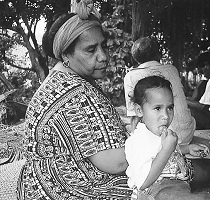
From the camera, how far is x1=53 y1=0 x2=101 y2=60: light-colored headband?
5.81 ft

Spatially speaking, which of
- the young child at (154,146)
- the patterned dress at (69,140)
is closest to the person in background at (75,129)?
the patterned dress at (69,140)

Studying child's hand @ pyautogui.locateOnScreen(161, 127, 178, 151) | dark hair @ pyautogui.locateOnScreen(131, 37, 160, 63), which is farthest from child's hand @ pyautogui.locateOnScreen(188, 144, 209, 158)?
dark hair @ pyautogui.locateOnScreen(131, 37, 160, 63)

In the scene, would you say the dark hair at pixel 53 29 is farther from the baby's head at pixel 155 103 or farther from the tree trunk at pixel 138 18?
the tree trunk at pixel 138 18

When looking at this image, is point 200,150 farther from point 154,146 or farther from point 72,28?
point 72,28

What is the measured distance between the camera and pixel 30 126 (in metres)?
1.75

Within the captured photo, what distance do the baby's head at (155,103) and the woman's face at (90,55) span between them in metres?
0.35

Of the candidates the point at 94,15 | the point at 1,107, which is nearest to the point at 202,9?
the point at 1,107

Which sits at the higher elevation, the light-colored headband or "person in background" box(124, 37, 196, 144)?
the light-colored headband

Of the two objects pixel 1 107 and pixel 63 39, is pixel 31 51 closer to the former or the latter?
pixel 1 107

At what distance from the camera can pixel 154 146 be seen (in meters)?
1.51

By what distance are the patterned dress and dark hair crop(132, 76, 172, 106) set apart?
19cm

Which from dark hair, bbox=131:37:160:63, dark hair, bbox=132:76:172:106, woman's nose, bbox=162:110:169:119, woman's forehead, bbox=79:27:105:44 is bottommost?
woman's nose, bbox=162:110:169:119

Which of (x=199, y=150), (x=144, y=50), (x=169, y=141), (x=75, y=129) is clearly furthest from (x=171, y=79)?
(x=169, y=141)

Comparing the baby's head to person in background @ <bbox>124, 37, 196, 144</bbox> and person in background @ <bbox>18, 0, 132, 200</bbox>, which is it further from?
person in background @ <bbox>124, 37, 196, 144</bbox>
